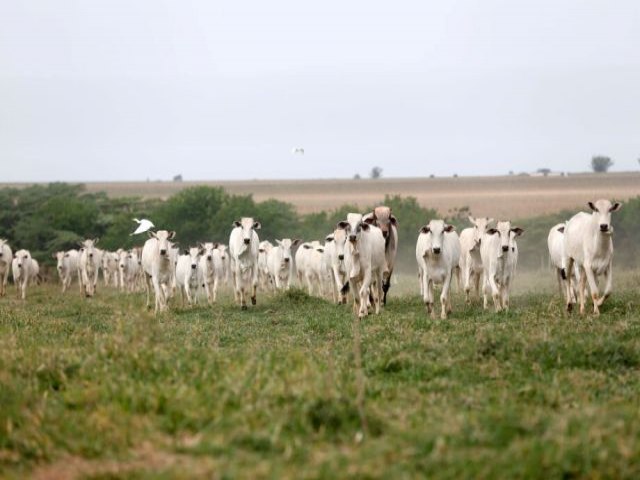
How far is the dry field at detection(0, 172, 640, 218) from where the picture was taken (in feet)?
298

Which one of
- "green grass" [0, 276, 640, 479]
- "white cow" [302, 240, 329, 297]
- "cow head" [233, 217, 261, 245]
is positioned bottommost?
"white cow" [302, 240, 329, 297]

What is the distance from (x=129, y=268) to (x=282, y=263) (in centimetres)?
1030

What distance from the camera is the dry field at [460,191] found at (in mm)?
90875

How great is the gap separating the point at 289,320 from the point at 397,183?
382 feet

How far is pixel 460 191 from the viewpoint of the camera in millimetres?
115375

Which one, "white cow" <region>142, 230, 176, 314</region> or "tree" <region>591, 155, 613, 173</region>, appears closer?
"white cow" <region>142, 230, 176, 314</region>

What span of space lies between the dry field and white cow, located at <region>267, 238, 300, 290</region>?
46098mm

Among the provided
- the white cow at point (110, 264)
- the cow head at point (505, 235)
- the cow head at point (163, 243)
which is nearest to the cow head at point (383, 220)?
the cow head at point (505, 235)

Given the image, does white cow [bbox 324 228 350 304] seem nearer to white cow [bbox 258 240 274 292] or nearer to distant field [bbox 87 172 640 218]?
white cow [bbox 258 240 274 292]

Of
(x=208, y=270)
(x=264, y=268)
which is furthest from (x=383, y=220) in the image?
(x=264, y=268)

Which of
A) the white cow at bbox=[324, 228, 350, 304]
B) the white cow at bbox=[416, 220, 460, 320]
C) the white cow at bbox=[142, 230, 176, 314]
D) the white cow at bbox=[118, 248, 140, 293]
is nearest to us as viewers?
the white cow at bbox=[416, 220, 460, 320]

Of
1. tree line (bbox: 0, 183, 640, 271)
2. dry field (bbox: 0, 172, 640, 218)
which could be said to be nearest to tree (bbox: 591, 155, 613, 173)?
dry field (bbox: 0, 172, 640, 218)

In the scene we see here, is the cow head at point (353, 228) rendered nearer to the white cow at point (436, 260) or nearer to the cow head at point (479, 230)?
the white cow at point (436, 260)

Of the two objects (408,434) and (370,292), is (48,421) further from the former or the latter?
(370,292)
